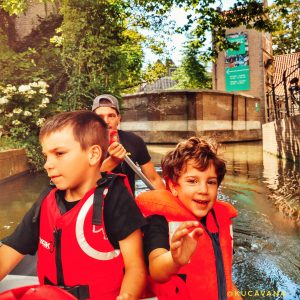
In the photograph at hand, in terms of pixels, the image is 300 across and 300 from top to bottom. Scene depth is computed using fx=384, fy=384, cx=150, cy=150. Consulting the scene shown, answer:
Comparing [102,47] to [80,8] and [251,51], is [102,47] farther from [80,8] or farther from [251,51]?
[251,51]

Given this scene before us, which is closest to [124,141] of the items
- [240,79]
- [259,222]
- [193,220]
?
[193,220]

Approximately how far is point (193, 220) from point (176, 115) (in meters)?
20.5

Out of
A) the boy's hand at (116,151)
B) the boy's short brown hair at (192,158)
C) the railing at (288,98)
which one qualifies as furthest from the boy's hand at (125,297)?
the railing at (288,98)

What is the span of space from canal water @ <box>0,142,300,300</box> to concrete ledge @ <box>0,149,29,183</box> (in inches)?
8.1

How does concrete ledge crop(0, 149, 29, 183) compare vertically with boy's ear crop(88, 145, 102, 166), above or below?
below

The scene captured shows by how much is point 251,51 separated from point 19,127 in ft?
86.3

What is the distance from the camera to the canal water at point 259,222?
3746mm

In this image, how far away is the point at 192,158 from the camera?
189cm

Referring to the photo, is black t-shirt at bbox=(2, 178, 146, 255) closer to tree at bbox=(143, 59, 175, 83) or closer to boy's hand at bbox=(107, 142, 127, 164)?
boy's hand at bbox=(107, 142, 127, 164)

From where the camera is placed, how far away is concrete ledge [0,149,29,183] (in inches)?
352

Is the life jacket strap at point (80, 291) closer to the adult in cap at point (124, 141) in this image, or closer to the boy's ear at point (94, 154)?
the boy's ear at point (94, 154)

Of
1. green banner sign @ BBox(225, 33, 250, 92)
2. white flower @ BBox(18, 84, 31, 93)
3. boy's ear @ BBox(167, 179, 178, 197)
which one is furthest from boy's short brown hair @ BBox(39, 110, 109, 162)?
green banner sign @ BBox(225, 33, 250, 92)

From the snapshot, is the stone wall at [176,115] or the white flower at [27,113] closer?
the white flower at [27,113]

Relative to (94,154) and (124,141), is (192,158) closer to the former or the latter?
(94,154)
